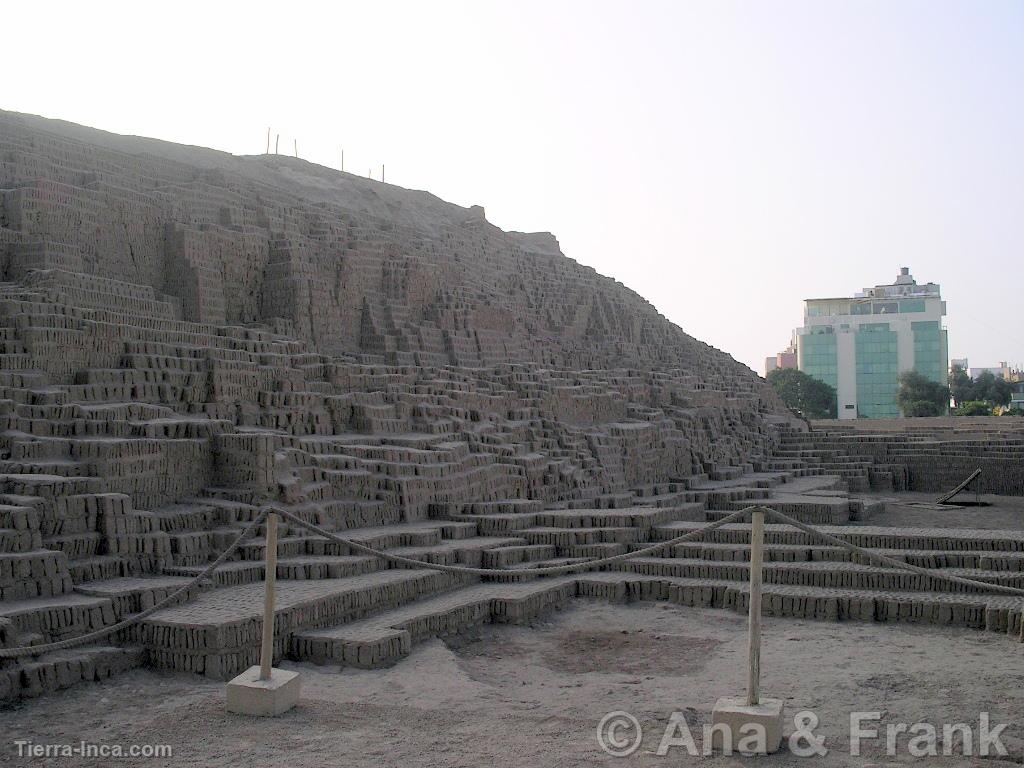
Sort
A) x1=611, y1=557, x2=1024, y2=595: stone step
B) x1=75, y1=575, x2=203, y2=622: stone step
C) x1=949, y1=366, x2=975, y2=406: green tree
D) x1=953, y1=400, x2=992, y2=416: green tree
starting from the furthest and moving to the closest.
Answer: x1=949, y1=366, x2=975, y2=406: green tree → x1=953, y1=400, x2=992, y2=416: green tree → x1=611, y1=557, x2=1024, y2=595: stone step → x1=75, y1=575, x2=203, y2=622: stone step

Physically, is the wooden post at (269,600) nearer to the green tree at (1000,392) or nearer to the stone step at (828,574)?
the stone step at (828,574)


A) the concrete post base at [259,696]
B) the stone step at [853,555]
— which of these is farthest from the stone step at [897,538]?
the concrete post base at [259,696]

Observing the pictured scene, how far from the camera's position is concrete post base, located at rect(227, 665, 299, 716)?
515 centimetres

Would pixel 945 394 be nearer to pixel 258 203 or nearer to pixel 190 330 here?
pixel 258 203

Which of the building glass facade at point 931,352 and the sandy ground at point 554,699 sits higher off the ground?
the building glass facade at point 931,352

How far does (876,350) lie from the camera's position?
6738cm

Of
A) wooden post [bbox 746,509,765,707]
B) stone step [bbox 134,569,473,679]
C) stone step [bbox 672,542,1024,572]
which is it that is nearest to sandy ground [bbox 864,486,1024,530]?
stone step [bbox 672,542,1024,572]

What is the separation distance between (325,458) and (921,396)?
4416 centimetres

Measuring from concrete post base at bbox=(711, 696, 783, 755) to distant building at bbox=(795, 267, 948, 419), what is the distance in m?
64.3

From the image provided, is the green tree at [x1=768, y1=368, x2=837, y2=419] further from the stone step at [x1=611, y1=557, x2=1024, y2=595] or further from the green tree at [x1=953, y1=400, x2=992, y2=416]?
the stone step at [x1=611, y1=557, x2=1024, y2=595]

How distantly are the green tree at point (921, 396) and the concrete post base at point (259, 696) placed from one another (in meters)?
47.0

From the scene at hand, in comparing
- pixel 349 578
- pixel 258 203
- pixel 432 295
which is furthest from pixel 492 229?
pixel 349 578

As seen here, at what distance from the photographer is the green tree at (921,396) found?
157 feet

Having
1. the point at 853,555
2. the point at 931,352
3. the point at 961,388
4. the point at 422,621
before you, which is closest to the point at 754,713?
the point at 422,621
